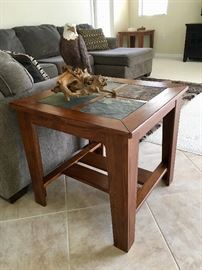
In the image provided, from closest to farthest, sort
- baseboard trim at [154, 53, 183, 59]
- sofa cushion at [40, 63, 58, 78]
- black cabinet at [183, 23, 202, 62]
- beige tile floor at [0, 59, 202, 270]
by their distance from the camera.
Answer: beige tile floor at [0, 59, 202, 270]
sofa cushion at [40, 63, 58, 78]
black cabinet at [183, 23, 202, 62]
baseboard trim at [154, 53, 183, 59]

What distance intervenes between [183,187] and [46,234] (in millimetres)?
847

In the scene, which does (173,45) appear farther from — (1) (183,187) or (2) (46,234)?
(2) (46,234)

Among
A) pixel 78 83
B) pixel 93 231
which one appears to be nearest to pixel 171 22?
pixel 78 83

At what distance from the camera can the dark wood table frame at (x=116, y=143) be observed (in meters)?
0.87

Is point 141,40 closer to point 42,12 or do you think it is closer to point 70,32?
point 42,12

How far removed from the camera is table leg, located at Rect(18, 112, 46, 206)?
115 centimetres

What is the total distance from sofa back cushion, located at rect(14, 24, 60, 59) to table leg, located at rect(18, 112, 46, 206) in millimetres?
2353

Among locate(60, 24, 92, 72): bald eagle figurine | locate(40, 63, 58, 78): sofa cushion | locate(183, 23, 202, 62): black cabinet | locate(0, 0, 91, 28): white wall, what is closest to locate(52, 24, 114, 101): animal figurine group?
locate(60, 24, 92, 72): bald eagle figurine

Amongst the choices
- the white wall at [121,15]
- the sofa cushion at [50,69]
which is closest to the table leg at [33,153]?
the sofa cushion at [50,69]

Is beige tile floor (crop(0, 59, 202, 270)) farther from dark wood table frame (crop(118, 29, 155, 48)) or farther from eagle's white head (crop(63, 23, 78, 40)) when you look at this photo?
dark wood table frame (crop(118, 29, 155, 48))

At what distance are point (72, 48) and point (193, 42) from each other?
425 cm

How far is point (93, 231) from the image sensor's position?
1211mm

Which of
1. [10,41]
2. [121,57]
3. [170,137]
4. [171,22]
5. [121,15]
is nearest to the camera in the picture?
[170,137]

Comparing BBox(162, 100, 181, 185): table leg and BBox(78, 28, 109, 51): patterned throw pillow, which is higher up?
BBox(78, 28, 109, 51): patterned throw pillow
